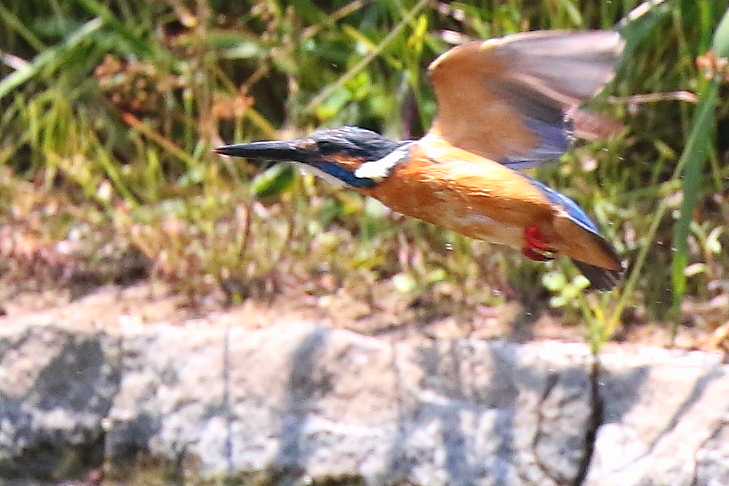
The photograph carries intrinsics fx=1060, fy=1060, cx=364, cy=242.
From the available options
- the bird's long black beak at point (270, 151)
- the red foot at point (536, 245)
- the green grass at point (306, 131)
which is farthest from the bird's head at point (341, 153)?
the green grass at point (306, 131)

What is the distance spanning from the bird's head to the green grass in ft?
2.09

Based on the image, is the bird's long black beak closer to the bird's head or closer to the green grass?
the bird's head

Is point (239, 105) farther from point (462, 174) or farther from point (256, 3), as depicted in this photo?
point (462, 174)

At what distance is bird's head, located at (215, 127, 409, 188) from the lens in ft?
3.18

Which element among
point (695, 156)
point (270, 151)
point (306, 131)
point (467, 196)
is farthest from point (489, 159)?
point (306, 131)

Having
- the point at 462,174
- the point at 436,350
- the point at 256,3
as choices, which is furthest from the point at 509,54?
the point at 256,3

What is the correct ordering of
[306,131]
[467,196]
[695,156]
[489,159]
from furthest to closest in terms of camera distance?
1. [306,131]
2. [695,156]
3. [489,159]
4. [467,196]

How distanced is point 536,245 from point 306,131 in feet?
3.68

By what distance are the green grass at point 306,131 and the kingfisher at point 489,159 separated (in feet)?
1.61

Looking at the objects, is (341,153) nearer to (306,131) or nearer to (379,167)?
(379,167)

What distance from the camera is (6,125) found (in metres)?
2.36

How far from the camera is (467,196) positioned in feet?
3.11

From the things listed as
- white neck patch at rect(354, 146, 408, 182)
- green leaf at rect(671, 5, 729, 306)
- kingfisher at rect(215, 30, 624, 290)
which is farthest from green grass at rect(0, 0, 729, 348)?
white neck patch at rect(354, 146, 408, 182)

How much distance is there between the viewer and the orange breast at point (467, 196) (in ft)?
3.08
